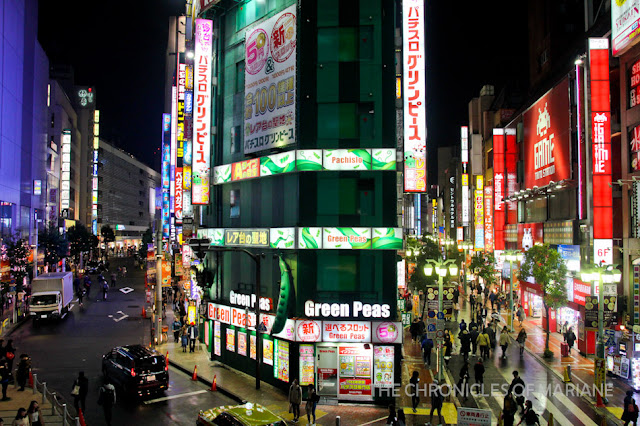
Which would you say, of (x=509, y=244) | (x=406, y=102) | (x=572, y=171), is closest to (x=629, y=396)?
(x=406, y=102)

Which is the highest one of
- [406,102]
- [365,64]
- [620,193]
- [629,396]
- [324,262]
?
[365,64]

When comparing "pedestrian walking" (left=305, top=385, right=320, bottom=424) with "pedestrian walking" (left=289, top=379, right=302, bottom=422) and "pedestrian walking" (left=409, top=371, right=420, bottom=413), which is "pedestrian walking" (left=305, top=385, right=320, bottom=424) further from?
"pedestrian walking" (left=409, top=371, right=420, bottom=413)

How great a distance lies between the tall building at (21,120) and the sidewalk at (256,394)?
32092mm

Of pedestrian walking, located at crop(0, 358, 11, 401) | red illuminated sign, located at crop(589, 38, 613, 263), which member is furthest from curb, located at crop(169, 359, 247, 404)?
red illuminated sign, located at crop(589, 38, 613, 263)

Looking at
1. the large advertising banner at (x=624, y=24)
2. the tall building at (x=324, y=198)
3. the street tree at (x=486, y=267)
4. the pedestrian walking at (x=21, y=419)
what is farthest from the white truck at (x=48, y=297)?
the large advertising banner at (x=624, y=24)

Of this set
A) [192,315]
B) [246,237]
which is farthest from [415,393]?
[192,315]

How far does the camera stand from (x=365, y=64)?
79.5ft

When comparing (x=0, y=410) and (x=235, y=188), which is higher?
(x=235, y=188)

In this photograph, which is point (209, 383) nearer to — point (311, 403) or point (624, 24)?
point (311, 403)

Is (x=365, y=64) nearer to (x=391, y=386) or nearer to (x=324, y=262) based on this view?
(x=324, y=262)

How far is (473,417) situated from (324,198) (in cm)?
1236

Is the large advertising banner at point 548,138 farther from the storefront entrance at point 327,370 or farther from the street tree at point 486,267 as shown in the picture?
the storefront entrance at point 327,370

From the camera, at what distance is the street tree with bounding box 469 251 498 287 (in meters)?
48.3

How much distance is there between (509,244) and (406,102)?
34267 millimetres
